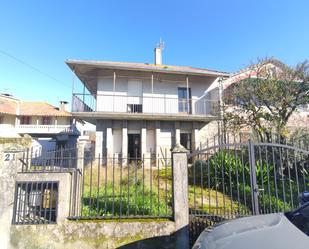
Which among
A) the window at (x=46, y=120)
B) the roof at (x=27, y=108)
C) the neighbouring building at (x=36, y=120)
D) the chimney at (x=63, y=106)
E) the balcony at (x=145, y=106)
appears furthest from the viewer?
the chimney at (x=63, y=106)

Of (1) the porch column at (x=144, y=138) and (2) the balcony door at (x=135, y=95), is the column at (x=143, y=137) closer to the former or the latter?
(1) the porch column at (x=144, y=138)

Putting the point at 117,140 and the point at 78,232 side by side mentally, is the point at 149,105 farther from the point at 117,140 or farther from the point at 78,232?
the point at 78,232

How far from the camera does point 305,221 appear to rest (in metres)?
2.66

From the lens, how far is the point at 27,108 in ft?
104

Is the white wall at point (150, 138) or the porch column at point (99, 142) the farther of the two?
the white wall at point (150, 138)

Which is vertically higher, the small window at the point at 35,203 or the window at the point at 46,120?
the window at the point at 46,120

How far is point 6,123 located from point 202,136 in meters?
26.5

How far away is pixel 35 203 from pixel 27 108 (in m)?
30.8

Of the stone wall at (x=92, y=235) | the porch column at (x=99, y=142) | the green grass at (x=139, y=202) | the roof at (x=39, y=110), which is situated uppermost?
the roof at (x=39, y=110)

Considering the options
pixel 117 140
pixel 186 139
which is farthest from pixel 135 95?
pixel 186 139

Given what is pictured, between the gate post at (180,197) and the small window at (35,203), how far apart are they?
8.01ft

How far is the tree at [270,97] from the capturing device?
11.1 m

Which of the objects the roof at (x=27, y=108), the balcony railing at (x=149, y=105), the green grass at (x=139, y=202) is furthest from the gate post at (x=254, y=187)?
the roof at (x=27, y=108)

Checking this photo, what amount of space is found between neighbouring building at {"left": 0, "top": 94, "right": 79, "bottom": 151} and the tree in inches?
777
